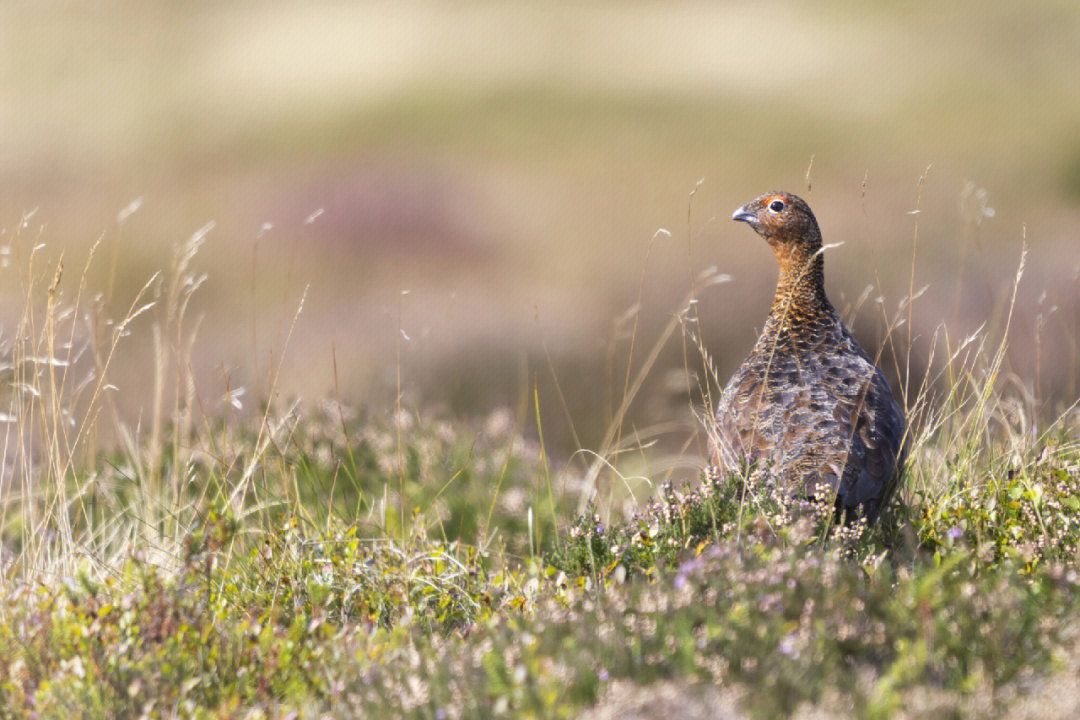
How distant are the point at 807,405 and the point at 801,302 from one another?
2.57 ft

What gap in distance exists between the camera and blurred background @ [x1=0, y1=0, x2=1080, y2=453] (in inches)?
409

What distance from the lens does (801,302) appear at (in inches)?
206

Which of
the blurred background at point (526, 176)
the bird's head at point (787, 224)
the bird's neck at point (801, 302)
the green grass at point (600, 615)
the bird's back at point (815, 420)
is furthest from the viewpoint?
the blurred background at point (526, 176)

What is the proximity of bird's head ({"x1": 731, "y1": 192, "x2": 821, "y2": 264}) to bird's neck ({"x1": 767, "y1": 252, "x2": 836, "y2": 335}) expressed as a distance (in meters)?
0.04

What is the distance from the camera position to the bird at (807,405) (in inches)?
169

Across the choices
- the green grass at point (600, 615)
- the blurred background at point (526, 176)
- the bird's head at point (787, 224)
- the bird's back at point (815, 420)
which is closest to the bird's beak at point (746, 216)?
the bird's head at point (787, 224)

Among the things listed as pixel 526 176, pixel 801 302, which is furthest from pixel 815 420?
pixel 526 176

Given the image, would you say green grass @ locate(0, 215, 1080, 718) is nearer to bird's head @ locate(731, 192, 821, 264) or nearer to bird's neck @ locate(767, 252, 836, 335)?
bird's neck @ locate(767, 252, 836, 335)

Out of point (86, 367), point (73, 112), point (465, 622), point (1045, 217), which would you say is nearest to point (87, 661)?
point (465, 622)

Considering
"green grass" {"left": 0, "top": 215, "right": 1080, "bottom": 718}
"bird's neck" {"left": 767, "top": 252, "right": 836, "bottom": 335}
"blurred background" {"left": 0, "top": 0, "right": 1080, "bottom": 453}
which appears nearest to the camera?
"green grass" {"left": 0, "top": 215, "right": 1080, "bottom": 718}

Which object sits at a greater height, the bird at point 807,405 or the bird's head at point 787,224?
the bird's head at point 787,224

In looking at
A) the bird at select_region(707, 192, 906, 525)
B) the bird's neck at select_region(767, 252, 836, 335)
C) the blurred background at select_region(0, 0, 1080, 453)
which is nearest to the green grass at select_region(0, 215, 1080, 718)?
the bird at select_region(707, 192, 906, 525)

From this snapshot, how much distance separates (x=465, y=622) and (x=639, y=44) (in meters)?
21.4

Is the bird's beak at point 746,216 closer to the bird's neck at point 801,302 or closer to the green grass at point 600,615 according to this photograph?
the bird's neck at point 801,302
